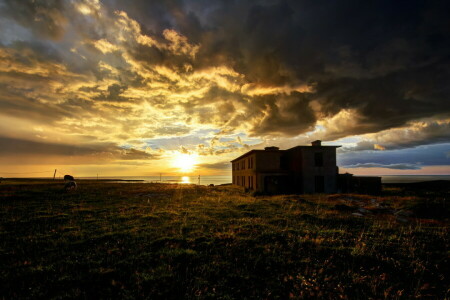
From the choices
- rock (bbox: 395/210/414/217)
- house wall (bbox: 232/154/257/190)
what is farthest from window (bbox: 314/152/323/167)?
rock (bbox: 395/210/414/217)

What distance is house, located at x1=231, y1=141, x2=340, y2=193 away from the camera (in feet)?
97.9

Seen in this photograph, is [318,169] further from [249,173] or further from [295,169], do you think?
[249,173]

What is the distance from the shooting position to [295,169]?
31562mm

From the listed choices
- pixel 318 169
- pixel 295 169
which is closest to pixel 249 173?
pixel 295 169

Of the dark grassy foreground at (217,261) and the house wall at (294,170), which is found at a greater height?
the house wall at (294,170)

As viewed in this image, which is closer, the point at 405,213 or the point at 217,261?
the point at 217,261

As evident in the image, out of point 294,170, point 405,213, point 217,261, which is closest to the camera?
point 217,261

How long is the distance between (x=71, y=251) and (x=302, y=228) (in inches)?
413

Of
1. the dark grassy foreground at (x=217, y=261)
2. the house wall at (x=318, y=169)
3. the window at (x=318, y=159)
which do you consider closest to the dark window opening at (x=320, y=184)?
the house wall at (x=318, y=169)

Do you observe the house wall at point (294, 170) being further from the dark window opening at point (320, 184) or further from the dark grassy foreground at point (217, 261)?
the dark grassy foreground at point (217, 261)

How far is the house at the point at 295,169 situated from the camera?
1175 inches

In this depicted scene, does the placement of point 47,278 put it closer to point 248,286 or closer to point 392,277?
point 248,286

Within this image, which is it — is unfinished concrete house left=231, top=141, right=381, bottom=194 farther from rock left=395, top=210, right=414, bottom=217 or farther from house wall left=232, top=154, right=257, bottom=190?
rock left=395, top=210, right=414, bottom=217

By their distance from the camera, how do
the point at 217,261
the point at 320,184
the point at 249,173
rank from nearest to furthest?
the point at 217,261 → the point at 320,184 → the point at 249,173
